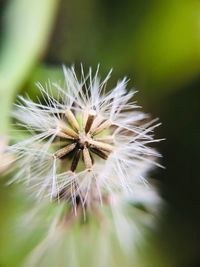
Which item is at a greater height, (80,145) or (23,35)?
(23,35)

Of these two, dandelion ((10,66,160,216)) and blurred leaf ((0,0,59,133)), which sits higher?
blurred leaf ((0,0,59,133))

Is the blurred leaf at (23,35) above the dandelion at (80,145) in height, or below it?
above

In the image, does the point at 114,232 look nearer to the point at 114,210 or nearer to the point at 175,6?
the point at 114,210

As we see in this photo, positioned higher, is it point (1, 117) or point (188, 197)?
point (1, 117)

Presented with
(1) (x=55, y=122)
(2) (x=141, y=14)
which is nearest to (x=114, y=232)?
(1) (x=55, y=122)
